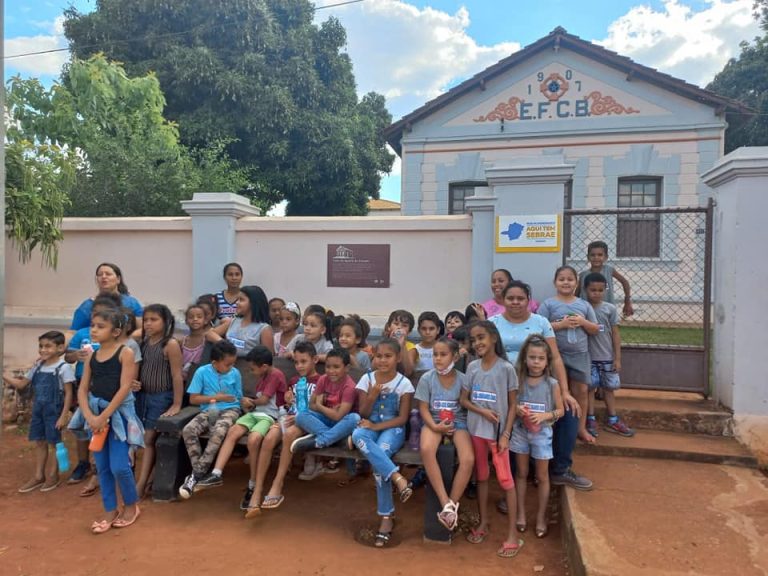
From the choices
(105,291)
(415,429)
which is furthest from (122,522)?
(415,429)

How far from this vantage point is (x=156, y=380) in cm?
411

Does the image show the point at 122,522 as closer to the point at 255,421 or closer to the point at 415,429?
the point at 255,421

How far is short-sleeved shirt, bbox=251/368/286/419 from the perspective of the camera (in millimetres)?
4113

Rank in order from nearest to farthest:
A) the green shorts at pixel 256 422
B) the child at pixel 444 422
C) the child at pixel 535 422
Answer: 1. the child at pixel 444 422
2. the child at pixel 535 422
3. the green shorts at pixel 256 422

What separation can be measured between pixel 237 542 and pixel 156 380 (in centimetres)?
143

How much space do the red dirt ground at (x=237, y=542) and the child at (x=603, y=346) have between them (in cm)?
113

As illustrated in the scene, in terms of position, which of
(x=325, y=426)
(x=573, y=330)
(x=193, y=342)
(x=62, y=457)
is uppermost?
(x=573, y=330)

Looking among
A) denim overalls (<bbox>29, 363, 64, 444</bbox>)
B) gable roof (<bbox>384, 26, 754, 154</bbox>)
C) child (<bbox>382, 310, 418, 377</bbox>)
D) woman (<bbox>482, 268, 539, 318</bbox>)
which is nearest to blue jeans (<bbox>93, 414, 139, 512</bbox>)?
denim overalls (<bbox>29, 363, 64, 444</bbox>)

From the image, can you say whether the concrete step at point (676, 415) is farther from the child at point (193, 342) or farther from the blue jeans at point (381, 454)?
the child at point (193, 342)

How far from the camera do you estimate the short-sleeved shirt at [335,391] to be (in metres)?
3.84

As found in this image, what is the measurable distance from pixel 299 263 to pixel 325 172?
32.3 feet

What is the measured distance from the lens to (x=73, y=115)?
9398mm

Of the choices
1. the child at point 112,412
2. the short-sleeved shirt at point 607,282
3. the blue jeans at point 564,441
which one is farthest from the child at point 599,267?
the child at point 112,412

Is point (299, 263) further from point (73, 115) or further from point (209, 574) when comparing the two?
point (73, 115)
